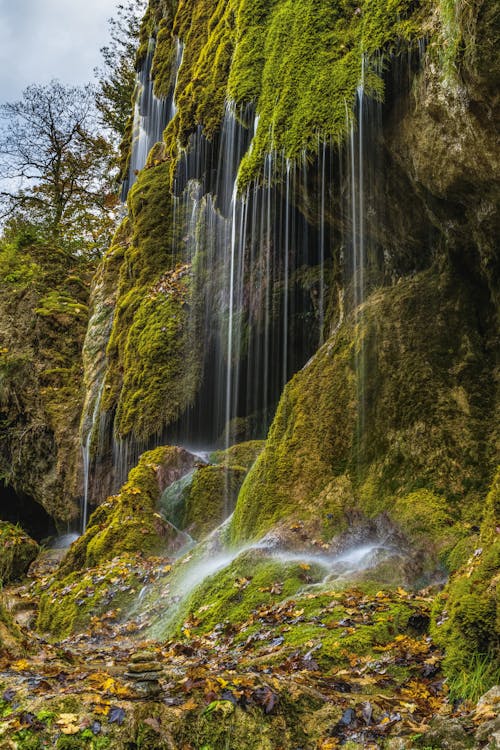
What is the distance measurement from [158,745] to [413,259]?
6.97 meters

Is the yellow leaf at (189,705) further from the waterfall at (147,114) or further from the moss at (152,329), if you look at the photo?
the waterfall at (147,114)

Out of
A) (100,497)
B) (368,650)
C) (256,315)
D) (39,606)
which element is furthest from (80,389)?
(368,650)

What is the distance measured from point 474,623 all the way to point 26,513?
646 inches

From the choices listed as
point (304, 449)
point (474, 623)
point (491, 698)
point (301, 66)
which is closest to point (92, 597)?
point (304, 449)

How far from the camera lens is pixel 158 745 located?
2816 millimetres

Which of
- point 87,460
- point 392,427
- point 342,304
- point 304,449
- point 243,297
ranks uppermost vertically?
point 243,297

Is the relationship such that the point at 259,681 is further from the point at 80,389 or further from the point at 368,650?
the point at 80,389

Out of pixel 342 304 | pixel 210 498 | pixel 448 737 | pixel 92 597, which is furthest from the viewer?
pixel 342 304

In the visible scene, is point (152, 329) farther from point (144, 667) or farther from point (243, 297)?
point (144, 667)

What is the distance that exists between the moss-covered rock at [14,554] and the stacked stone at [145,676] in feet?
27.0

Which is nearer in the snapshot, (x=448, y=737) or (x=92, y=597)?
(x=448, y=737)

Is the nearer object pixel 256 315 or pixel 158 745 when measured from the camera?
pixel 158 745

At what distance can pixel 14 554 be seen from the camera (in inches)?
435

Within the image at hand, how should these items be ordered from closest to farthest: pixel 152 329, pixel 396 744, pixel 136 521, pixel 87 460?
pixel 396 744 → pixel 136 521 → pixel 152 329 → pixel 87 460
